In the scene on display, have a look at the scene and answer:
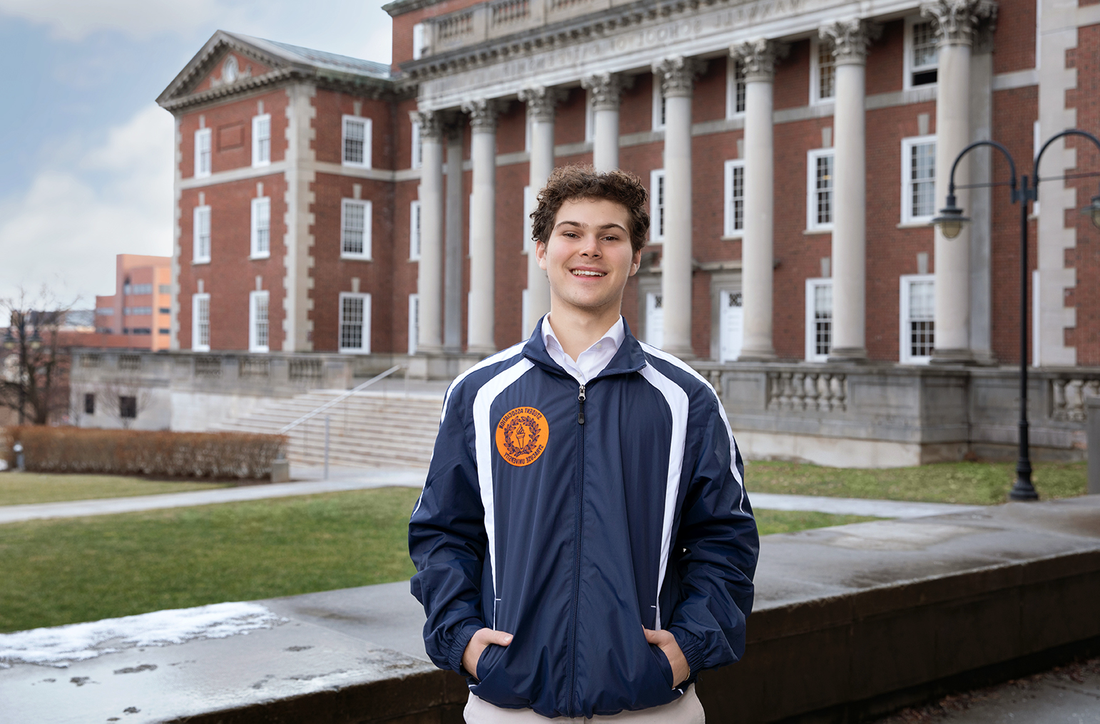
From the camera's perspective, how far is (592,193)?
298 cm

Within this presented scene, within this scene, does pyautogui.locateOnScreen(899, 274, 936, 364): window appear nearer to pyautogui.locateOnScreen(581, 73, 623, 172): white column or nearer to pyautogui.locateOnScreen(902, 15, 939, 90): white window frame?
pyautogui.locateOnScreen(902, 15, 939, 90): white window frame

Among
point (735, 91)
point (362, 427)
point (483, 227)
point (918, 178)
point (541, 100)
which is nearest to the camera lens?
point (918, 178)

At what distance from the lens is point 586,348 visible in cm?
296

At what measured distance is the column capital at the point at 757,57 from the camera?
28203 mm

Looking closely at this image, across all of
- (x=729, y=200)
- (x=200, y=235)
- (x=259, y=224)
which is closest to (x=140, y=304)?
(x=200, y=235)

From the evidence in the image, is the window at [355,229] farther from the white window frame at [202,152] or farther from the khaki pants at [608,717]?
the khaki pants at [608,717]

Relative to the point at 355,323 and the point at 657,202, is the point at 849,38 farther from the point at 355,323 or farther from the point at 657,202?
the point at 355,323

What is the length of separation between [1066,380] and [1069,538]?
15911mm

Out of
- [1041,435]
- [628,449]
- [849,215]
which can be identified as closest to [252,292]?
[849,215]

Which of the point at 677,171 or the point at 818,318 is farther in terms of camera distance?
the point at 818,318

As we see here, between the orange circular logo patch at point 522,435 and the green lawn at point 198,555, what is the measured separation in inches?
317

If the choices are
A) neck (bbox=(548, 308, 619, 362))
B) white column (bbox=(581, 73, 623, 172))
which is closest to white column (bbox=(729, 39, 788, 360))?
white column (bbox=(581, 73, 623, 172))

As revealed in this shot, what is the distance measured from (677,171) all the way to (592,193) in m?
27.4

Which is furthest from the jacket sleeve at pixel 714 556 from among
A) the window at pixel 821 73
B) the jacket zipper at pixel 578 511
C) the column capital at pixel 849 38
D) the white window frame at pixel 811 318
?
the window at pixel 821 73
